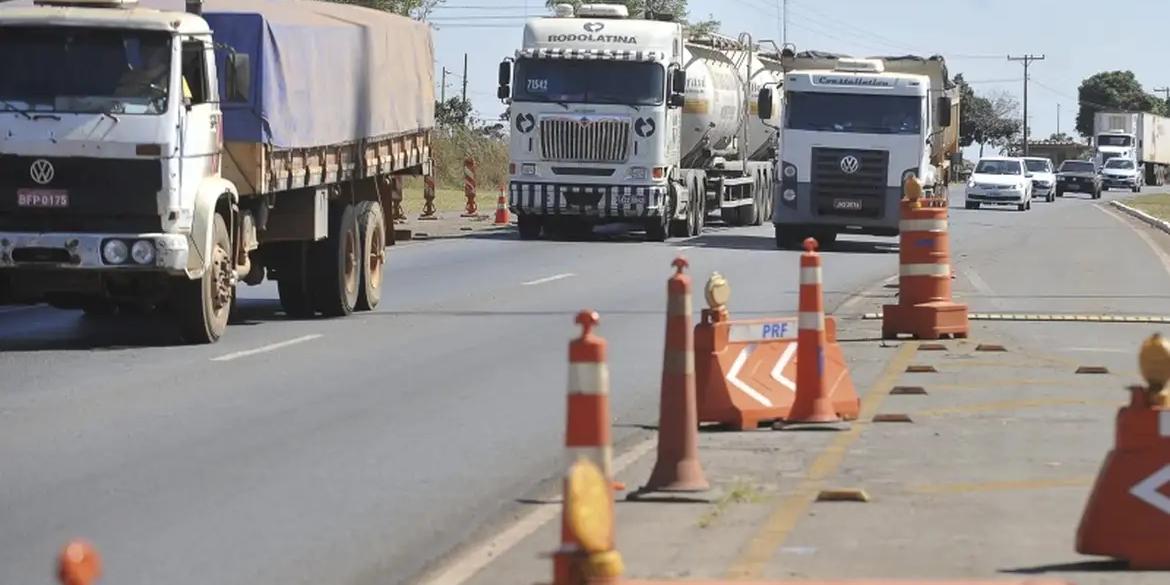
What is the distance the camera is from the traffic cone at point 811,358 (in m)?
12.3

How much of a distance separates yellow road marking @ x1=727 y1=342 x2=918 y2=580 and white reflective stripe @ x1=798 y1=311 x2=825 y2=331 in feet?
2.03

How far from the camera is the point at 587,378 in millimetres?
6633

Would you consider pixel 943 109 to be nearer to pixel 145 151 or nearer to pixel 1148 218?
pixel 1148 218

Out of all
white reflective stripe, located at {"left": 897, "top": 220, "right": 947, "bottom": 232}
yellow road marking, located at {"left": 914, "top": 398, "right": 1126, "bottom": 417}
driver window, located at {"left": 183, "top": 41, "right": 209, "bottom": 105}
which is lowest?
yellow road marking, located at {"left": 914, "top": 398, "right": 1126, "bottom": 417}

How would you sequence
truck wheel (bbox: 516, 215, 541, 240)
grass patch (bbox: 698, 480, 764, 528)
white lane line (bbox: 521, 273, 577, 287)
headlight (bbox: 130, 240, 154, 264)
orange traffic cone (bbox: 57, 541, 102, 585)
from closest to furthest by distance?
orange traffic cone (bbox: 57, 541, 102, 585) → grass patch (bbox: 698, 480, 764, 528) → headlight (bbox: 130, 240, 154, 264) → white lane line (bbox: 521, 273, 577, 287) → truck wheel (bbox: 516, 215, 541, 240)

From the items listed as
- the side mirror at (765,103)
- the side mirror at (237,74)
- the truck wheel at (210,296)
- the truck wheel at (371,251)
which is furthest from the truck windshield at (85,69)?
the side mirror at (765,103)

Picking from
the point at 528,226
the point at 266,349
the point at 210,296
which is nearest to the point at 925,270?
the point at 266,349

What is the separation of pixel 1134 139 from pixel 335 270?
9661cm

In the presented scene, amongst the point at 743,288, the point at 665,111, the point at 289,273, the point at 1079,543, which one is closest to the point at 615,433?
the point at 1079,543

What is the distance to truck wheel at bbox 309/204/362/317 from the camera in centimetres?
2027

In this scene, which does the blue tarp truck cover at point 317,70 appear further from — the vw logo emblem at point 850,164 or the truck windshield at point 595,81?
the vw logo emblem at point 850,164

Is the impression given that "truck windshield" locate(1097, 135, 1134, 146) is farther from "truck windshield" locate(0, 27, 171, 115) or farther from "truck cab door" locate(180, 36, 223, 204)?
"truck windshield" locate(0, 27, 171, 115)

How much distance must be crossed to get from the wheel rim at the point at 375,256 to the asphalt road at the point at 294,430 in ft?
1.21

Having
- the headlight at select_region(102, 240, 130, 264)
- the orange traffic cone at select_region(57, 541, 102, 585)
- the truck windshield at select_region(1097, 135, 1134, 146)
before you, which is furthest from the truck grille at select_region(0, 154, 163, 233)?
the truck windshield at select_region(1097, 135, 1134, 146)
